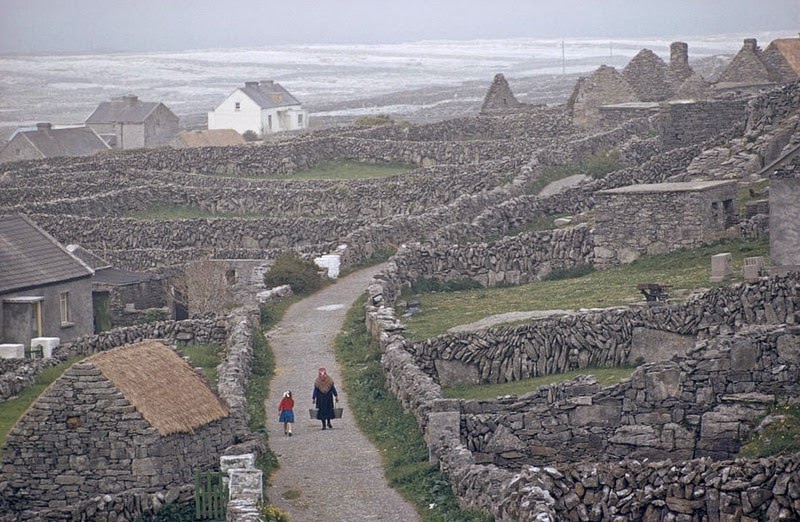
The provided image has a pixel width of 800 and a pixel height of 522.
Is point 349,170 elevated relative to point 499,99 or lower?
lower

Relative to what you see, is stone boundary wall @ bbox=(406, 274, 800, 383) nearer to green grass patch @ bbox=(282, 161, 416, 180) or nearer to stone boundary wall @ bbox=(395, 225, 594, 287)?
stone boundary wall @ bbox=(395, 225, 594, 287)

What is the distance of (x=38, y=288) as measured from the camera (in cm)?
4153

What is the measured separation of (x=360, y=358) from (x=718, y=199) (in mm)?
9479

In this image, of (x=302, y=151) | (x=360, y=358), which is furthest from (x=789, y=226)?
(x=302, y=151)

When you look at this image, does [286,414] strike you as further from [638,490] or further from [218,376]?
[638,490]

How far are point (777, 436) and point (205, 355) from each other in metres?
11.0

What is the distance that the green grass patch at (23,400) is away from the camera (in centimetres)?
2642

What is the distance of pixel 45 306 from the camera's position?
136ft

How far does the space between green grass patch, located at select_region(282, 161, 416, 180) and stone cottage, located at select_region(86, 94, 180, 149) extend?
160 ft

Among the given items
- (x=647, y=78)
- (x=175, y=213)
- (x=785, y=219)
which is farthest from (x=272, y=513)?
(x=647, y=78)

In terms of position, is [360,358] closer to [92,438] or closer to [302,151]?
[92,438]

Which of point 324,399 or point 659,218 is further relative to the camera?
point 659,218

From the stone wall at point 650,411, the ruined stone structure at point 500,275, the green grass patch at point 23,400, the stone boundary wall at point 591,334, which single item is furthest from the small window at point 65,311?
the stone wall at point 650,411

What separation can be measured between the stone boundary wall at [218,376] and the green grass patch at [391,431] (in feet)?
5.02
